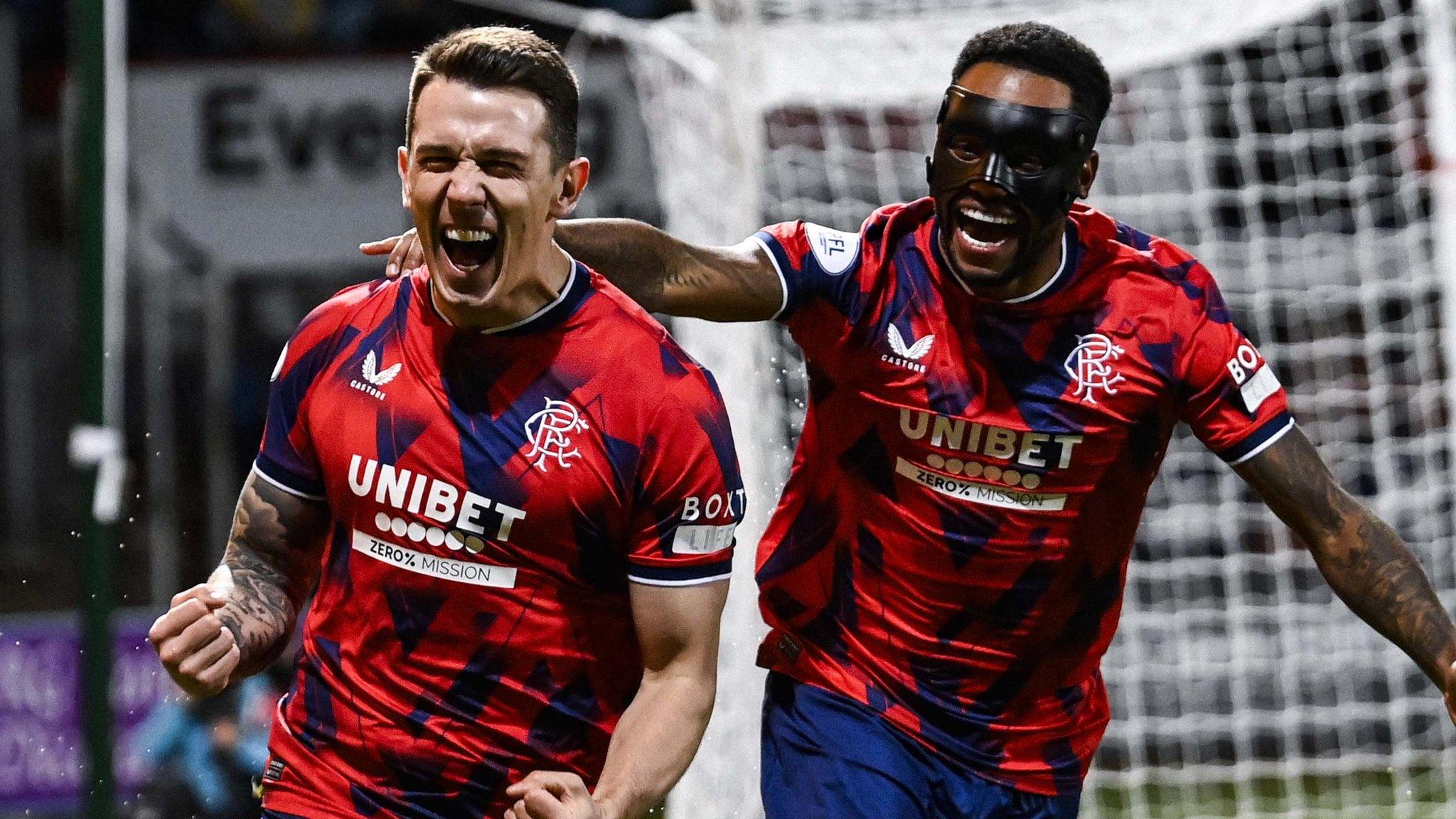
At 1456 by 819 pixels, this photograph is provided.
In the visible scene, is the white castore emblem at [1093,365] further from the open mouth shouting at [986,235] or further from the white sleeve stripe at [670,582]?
the white sleeve stripe at [670,582]

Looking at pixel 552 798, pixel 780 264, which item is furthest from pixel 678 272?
pixel 552 798

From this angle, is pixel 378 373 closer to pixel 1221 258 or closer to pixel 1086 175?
pixel 1086 175

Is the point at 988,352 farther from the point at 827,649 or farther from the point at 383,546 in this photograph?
the point at 383,546

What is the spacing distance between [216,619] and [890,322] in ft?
4.82

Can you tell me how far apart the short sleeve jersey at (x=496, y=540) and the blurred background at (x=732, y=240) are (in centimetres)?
123

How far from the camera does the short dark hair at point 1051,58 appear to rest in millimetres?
3580

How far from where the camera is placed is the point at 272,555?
322cm

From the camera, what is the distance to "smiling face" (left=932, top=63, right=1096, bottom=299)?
351 centimetres

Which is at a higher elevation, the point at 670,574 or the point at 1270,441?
the point at 1270,441

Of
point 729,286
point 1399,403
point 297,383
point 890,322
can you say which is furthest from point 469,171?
point 1399,403

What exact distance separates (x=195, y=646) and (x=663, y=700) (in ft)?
2.38

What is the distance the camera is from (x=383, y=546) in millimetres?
3064

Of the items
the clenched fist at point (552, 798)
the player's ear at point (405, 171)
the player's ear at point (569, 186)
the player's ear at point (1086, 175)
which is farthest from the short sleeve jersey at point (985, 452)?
the clenched fist at point (552, 798)

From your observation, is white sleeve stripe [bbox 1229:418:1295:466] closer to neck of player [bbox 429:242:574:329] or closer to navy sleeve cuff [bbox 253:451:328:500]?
neck of player [bbox 429:242:574:329]
